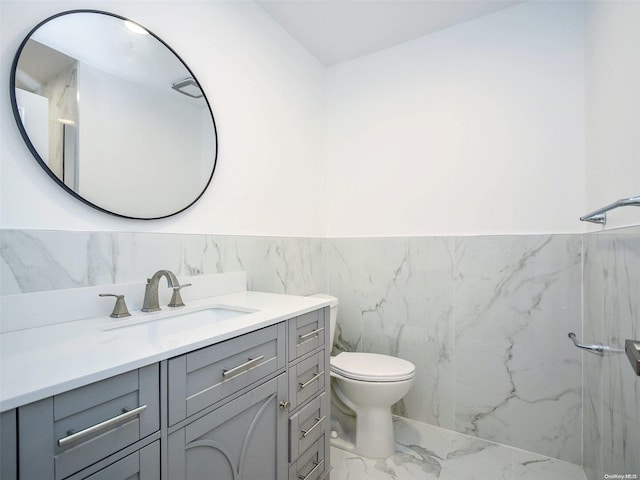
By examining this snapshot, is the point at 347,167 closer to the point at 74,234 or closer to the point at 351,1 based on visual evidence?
the point at 351,1

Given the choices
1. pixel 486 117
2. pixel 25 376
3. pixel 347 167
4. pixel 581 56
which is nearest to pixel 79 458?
pixel 25 376

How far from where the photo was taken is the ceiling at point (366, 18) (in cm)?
177

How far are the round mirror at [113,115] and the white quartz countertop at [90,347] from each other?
44 centimetres

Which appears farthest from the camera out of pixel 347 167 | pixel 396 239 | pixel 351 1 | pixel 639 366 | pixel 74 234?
pixel 347 167

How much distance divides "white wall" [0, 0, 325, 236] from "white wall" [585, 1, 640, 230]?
1.55 metres

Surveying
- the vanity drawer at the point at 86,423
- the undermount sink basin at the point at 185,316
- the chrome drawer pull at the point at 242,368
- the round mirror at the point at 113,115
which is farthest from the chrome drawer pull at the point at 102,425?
the round mirror at the point at 113,115

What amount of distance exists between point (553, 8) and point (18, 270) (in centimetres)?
266

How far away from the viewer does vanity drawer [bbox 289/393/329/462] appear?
44.5 inches

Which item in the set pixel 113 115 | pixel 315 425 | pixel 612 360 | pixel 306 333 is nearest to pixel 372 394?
pixel 315 425

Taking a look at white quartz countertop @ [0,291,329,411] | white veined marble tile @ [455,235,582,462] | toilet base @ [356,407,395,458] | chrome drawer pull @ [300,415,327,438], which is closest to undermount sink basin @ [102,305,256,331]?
white quartz countertop @ [0,291,329,411]

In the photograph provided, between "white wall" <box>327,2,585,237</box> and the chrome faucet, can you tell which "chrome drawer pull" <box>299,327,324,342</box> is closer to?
the chrome faucet

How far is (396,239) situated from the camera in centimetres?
208

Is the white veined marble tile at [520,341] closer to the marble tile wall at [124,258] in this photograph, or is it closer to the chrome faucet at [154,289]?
the marble tile wall at [124,258]

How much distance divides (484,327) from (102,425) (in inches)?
73.1
